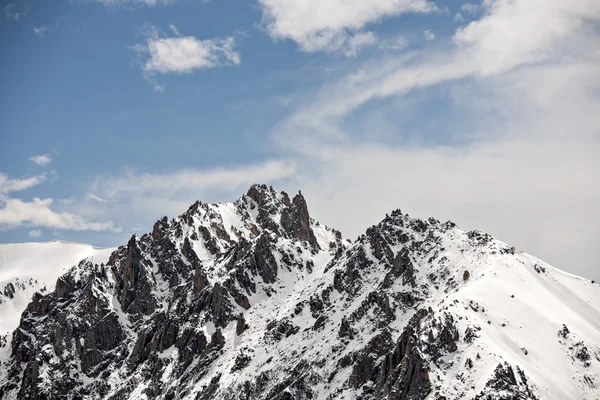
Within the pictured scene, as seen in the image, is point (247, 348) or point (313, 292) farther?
point (313, 292)

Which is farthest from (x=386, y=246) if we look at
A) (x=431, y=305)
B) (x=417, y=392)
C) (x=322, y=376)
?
(x=417, y=392)

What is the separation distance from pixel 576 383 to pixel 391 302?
2042 inches

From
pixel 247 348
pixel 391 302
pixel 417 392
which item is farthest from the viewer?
pixel 247 348

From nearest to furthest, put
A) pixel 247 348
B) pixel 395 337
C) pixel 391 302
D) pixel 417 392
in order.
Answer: pixel 417 392 → pixel 395 337 → pixel 391 302 → pixel 247 348

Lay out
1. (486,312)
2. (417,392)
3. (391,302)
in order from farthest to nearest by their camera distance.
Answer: (391,302) < (486,312) < (417,392)

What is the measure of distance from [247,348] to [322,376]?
32.6m

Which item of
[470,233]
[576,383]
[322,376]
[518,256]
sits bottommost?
[576,383]

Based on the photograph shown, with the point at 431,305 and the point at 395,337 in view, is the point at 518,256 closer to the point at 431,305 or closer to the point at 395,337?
the point at 431,305

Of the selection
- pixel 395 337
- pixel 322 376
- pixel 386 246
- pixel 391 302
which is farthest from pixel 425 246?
pixel 322 376

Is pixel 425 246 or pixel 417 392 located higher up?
pixel 425 246

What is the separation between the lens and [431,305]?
160 metres

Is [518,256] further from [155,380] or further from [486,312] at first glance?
[155,380]

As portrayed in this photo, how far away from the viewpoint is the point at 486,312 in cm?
14375

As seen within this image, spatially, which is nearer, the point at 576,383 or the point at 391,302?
the point at 576,383
